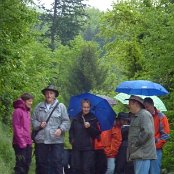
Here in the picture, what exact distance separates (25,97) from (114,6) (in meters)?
21.5

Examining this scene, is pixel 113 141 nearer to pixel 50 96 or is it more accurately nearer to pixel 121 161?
pixel 121 161

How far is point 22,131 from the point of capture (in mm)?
10227

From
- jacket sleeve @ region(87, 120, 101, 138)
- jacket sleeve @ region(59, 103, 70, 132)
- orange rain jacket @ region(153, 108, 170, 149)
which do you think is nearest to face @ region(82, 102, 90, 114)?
jacket sleeve @ region(87, 120, 101, 138)

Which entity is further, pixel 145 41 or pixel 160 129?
pixel 145 41

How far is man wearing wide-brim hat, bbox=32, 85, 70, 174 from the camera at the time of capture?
996 cm

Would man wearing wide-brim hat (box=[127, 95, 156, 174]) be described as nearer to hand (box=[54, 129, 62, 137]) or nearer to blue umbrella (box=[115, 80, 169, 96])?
hand (box=[54, 129, 62, 137])

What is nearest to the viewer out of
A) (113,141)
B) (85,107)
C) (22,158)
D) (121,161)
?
(85,107)

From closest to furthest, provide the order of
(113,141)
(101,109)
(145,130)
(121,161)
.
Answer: (145,130) → (121,161) → (113,141) → (101,109)

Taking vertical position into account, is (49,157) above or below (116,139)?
below

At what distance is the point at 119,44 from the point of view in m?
31.3

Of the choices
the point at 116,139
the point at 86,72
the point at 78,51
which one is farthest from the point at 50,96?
the point at 78,51

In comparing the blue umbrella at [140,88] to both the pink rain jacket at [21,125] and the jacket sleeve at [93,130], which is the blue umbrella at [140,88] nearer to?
the jacket sleeve at [93,130]

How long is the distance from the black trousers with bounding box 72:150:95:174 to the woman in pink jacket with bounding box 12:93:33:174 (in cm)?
97

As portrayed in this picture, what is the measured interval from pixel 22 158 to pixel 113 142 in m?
1.86
